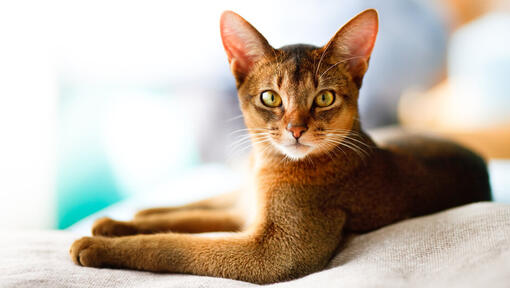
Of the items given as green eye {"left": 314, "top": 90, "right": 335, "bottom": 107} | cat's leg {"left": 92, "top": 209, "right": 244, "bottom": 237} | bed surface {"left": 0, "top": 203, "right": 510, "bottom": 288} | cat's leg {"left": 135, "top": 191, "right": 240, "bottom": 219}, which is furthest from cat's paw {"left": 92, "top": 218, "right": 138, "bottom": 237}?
green eye {"left": 314, "top": 90, "right": 335, "bottom": 107}

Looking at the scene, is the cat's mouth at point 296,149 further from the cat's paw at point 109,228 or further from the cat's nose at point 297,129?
the cat's paw at point 109,228

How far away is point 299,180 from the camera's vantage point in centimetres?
119

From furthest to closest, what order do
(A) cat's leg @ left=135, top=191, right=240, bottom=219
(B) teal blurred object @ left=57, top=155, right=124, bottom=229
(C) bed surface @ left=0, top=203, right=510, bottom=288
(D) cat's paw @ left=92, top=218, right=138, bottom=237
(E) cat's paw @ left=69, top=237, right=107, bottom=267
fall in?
(B) teal blurred object @ left=57, top=155, right=124, bottom=229 → (A) cat's leg @ left=135, top=191, right=240, bottom=219 → (D) cat's paw @ left=92, top=218, right=138, bottom=237 → (E) cat's paw @ left=69, top=237, right=107, bottom=267 → (C) bed surface @ left=0, top=203, right=510, bottom=288

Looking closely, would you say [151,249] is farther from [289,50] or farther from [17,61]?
[17,61]

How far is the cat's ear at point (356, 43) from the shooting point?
1173 millimetres

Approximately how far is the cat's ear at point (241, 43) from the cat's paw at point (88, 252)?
709mm

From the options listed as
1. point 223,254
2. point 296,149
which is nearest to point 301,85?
point 296,149

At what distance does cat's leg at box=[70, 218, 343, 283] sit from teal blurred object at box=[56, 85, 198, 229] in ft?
2.88

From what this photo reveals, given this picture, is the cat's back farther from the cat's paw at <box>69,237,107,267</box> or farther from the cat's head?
the cat's paw at <box>69,237,107,267</box>

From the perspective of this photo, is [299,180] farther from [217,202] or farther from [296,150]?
[217,202]

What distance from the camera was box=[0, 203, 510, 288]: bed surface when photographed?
0.82m

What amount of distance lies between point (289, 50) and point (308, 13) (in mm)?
1845

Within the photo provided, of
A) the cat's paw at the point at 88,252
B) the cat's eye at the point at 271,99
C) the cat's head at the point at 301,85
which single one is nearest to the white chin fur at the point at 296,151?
the cat's head at the point at 301,85

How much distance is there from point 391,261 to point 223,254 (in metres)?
0.45
